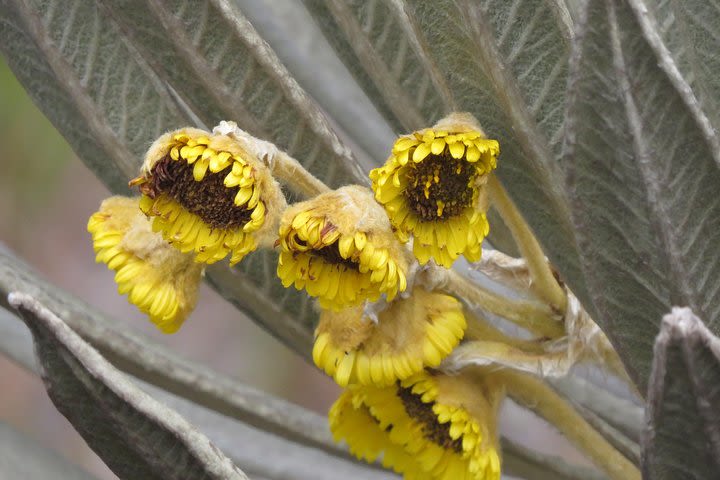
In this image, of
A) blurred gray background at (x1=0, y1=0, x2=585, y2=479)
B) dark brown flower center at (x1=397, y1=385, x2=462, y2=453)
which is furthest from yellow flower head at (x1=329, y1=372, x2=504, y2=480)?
blurred gray background at (x1=0, y1=0, x2=585, y2=479)

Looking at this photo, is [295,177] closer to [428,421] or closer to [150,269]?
[150,269]

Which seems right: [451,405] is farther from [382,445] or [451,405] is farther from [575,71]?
[575,71]

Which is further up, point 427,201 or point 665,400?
point 427,201

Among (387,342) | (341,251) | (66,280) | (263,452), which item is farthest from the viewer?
(66,280)

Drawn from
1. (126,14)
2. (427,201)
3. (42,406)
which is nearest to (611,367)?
(427,201)

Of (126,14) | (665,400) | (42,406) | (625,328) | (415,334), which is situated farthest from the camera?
(42,406)

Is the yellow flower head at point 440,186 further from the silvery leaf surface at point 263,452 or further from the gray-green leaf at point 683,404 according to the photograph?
the silvery leaf surface at point 263,452

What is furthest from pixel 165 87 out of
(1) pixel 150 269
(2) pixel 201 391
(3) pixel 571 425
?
(3) pixel 571 425
